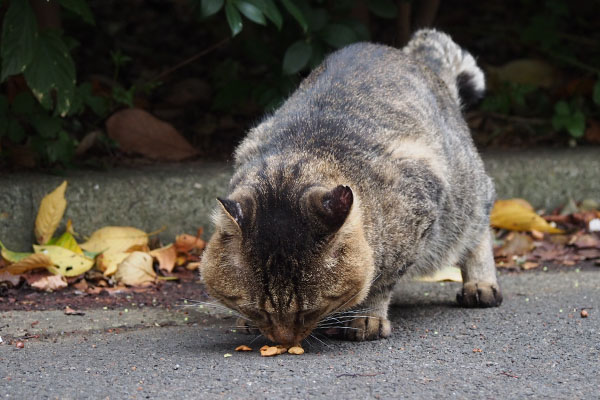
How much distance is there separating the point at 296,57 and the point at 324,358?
8.11 feet

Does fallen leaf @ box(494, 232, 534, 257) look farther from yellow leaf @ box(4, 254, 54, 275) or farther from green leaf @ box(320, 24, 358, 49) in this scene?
yellow leaf @ box(4, 254, 54, 275)

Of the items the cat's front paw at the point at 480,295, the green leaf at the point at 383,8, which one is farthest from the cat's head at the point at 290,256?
the green leaf at the point at 383,8

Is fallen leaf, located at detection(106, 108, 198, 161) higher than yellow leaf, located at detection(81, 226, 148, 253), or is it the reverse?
fallen leaf, located at detection(106, 108, 198, 161)

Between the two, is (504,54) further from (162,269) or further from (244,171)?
(244,171)

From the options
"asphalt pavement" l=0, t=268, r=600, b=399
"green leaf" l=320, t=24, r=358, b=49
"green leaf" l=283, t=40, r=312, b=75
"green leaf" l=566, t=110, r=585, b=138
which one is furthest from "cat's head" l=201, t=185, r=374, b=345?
"green leaf" l=566, t=110, r=585, b=138

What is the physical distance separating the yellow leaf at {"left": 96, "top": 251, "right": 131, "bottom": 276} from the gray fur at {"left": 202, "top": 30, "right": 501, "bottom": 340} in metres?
1.11

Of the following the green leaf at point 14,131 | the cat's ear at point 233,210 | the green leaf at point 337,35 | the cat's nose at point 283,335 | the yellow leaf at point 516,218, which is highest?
the green leaf at point 337,35

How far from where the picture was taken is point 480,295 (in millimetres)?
4309

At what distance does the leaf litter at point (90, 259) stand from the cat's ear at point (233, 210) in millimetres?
1632

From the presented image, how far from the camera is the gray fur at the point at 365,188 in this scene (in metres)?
3.20

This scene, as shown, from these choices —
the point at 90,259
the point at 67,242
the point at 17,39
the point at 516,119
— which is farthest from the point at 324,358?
the point at 516,119

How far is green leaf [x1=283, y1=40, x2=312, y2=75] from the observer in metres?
5.29

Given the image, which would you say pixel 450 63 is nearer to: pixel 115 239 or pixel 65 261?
pixel 115 239

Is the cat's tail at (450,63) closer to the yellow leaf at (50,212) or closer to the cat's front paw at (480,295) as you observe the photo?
the cat's front paw at (480,295)
